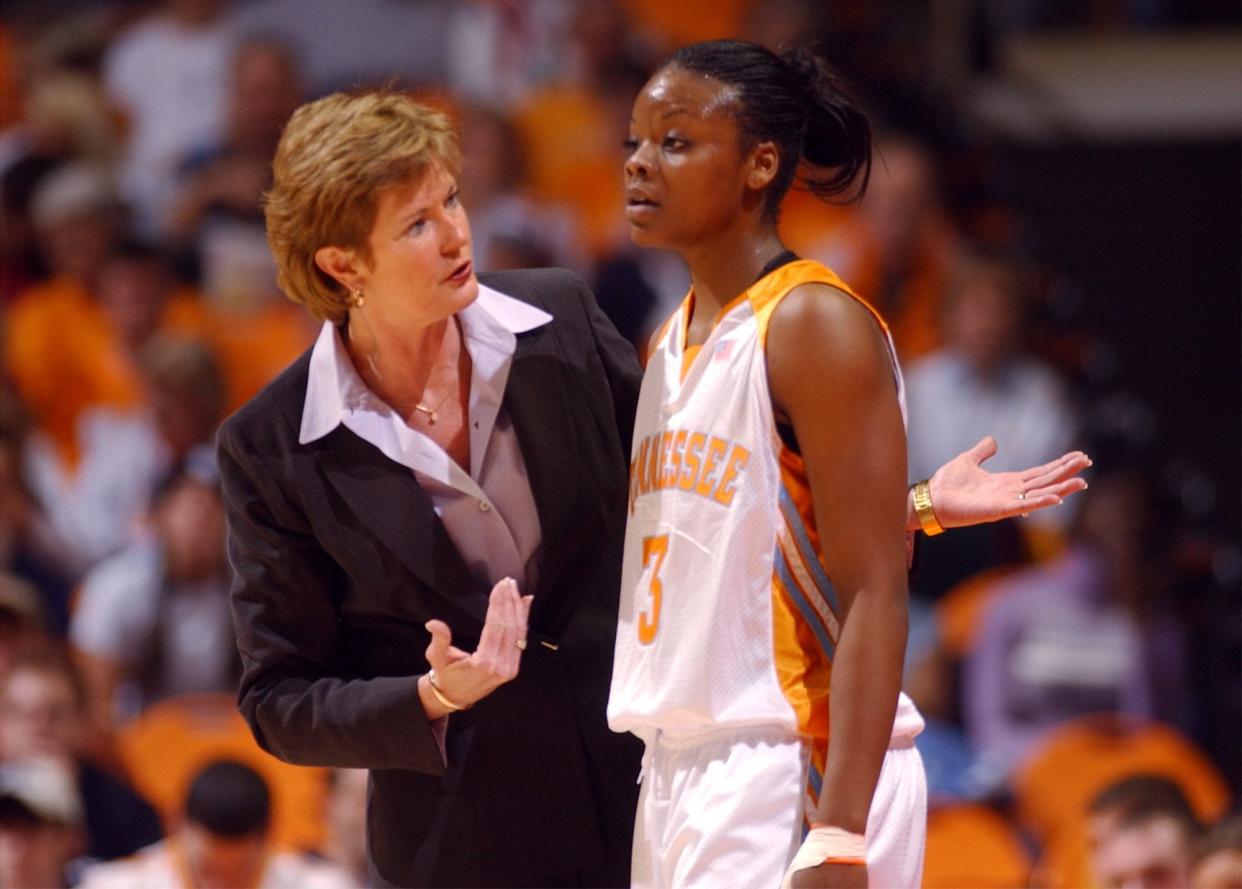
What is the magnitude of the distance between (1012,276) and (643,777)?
15.5 feet

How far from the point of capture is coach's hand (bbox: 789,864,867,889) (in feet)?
7.36

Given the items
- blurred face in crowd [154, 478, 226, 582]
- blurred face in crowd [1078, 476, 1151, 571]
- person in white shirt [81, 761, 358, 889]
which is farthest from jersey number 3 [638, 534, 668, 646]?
blurred face in crowd [1078, 476, 1151, 571]

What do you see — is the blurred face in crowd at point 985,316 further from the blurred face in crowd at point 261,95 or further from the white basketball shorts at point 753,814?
the white basketball shorts at point 753,814

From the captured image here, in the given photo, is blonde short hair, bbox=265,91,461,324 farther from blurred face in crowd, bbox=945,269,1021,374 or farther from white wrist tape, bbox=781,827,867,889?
blurred face in crowd, bbox=945,269,1021,374

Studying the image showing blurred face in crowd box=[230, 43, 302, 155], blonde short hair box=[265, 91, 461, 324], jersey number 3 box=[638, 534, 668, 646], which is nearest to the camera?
jersey number 3 box=[638, 534, 668, 646]

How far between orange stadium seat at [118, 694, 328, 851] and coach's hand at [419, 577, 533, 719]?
3.05 meters

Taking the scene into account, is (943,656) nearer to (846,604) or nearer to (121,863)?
(121,863)

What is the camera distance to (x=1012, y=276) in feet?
22.9

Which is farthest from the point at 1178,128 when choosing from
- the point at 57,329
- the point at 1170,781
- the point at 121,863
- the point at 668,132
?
the point at 668,132

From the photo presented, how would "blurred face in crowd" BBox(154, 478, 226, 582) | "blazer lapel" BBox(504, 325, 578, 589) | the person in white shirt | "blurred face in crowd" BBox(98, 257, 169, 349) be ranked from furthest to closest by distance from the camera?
"blurred face in crowd" BBox(98, 257, 169, 349), "blurred face in crowd" BBox(154, 478, 226, 582), the person in white shirt, "blazer lapel" BBox(504, 325, 578, 589)

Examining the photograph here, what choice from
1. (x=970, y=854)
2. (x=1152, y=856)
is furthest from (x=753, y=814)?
(x=970, y=854)

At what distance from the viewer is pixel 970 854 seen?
5.22 metres

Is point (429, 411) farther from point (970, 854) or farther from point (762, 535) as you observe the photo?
point (970, 854)

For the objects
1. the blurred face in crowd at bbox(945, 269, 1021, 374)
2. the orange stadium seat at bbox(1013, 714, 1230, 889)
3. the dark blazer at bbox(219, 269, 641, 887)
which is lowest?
the orange stadium seat at bbox(1013, 714, 1230, 889)
